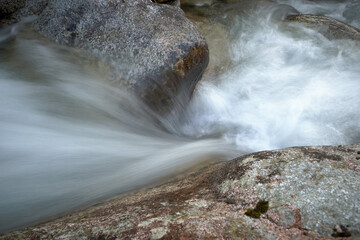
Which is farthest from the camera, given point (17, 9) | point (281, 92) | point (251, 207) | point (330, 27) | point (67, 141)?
point (330, 27)

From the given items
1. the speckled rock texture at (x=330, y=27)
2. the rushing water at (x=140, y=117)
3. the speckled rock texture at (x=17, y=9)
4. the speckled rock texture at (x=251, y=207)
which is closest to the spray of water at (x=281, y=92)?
the rushing water at (x=140, y=117)

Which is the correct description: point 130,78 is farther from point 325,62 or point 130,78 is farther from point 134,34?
point 325,62

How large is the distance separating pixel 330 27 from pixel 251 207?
7321mm

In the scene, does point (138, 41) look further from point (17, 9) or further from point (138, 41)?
point (17, 9)

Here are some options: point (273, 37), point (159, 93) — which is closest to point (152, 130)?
point (159, 93)

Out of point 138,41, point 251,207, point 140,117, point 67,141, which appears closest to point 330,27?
point 138,41

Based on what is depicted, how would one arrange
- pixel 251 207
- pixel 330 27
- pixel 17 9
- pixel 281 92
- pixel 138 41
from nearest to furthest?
pixel 251 207
pixel 138 41
pixel 17 9
pixel 281 92
pixel 330 27

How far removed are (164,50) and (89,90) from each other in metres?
1.65

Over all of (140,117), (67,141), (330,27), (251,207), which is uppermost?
(330,27)

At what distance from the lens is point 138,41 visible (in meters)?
4.84

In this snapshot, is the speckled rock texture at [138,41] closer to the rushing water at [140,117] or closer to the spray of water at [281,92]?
the rushing water at [140,117]

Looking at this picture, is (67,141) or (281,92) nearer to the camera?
(67,141)

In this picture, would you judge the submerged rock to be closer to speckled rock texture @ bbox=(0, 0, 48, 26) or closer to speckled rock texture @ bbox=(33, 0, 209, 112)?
speckled rock texture @ bbox=(33, 0, 209, 112)

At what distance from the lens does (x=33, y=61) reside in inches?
209
